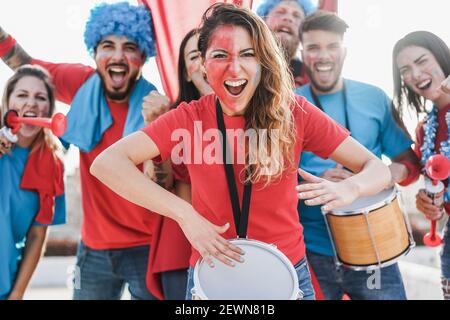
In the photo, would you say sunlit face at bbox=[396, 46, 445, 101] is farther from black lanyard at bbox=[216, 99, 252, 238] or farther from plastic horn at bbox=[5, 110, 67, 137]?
plastic horn at bbox=[5, 110, 67, 137]

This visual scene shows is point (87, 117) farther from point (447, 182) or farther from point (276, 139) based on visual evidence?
point (447, 182)

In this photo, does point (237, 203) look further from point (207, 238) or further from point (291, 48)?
point (291, 48)

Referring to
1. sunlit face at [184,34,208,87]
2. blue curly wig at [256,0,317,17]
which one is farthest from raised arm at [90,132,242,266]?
blue curly wig at [256,0,317,17]

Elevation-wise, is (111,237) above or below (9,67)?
below

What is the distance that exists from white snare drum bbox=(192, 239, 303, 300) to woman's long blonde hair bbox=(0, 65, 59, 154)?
141 centimetres

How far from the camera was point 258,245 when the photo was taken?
2.28 meters

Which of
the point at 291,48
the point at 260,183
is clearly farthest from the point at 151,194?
the point at 291,48

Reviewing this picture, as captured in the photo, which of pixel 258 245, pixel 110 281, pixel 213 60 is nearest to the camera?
pixel 258 245

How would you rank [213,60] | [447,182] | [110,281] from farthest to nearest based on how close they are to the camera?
[110,281], [447,182], [213,60]

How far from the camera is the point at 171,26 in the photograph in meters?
3.30

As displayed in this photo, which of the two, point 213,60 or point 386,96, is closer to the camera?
point 213,60

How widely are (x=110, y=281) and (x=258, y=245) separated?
1293mm

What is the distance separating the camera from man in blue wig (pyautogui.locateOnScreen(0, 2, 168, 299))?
324 cm
